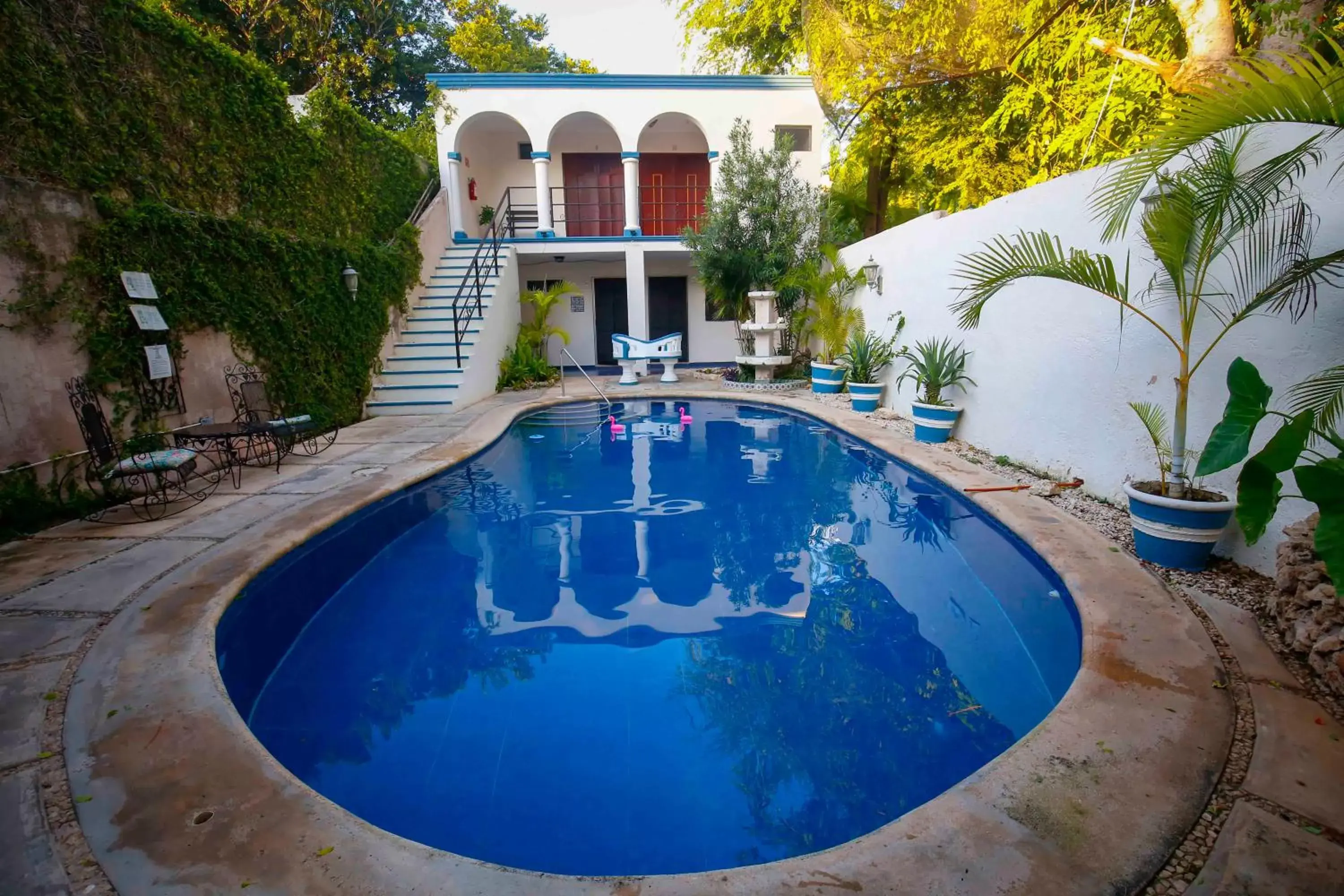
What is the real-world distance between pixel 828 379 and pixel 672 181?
6768 millimetres

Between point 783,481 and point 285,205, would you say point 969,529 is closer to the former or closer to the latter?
point 783,481

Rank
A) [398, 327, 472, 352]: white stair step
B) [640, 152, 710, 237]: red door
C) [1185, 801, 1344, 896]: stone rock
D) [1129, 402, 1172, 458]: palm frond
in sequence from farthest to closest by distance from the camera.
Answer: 1. [640, 152, 710, 237]: red door
2. [398, 327, 472, 352]: white stair step
3. [1129, 402, 1172, 458]: palm frond
4. [1185, 801, 1344, 896]: stone rock

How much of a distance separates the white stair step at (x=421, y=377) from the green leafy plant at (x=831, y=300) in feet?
18.1

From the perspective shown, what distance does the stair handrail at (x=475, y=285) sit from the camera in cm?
949

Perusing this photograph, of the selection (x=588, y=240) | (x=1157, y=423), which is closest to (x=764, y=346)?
(x=588, y=240)

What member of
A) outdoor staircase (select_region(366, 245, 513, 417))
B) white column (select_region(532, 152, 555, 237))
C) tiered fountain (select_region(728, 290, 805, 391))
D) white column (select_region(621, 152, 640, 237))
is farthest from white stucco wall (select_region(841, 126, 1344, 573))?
white column (select_region(532, 152, 555, 237))

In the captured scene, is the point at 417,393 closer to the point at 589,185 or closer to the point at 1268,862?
the point at 589,185

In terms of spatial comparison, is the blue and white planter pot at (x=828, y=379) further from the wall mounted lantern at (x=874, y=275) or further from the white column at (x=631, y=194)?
the white column at (x=631, y=194)

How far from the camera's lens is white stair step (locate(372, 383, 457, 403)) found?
9.05m

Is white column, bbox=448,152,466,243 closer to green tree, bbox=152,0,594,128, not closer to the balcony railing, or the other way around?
green tree, bbox=152,0,594,128

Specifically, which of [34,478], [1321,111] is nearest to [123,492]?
[34,478]

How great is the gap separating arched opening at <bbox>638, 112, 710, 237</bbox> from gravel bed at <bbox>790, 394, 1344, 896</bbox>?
10.5 metres

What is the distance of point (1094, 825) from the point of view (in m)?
1.71

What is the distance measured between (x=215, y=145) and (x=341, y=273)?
1932 millimetres
